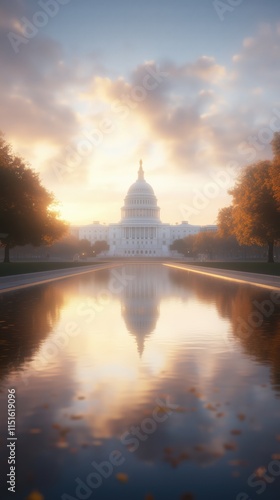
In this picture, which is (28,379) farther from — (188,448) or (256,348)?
(256,348)

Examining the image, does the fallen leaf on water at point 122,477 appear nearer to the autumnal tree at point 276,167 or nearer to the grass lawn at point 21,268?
the grass lawn at point 21,268

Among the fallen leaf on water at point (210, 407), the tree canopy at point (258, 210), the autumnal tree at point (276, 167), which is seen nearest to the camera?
the fallen leaf on water at point (210, 407)

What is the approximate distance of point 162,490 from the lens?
15.1 feet

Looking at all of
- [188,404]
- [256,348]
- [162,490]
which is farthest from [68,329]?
[162,490]

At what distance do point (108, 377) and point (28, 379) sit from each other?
1.25m

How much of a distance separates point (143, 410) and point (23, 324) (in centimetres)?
918

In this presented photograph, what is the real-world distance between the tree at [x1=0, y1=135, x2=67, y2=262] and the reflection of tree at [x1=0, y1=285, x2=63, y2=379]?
2365cm

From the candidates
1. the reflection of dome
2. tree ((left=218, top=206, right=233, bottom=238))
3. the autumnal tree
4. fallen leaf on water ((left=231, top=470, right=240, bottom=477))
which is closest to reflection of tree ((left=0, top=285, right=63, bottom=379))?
the reflection of dome

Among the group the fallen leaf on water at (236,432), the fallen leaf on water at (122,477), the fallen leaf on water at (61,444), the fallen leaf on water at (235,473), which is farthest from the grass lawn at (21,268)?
the fallen leaf on water at (235,473)

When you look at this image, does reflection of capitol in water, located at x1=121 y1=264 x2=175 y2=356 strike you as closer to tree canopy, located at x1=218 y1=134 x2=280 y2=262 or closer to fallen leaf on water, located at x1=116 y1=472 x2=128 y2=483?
fallen leaf on water, located at x1=116 y1=472 x2=128 y2=483

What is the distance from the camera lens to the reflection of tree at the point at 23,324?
10719 mm

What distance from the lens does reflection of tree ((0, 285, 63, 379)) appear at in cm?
1072

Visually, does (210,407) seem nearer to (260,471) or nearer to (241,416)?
(241,416)

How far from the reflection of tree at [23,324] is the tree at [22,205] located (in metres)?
23.6
